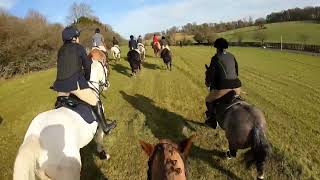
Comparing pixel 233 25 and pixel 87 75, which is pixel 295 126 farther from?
pixel 233 25

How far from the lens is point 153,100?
16531mm

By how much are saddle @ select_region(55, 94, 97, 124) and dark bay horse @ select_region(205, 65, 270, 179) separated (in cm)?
274

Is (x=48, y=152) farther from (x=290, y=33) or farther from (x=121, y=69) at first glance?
(x=290, y=33)

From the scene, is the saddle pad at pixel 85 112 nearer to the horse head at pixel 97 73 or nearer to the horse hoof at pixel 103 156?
the horse head at pixel 97 73

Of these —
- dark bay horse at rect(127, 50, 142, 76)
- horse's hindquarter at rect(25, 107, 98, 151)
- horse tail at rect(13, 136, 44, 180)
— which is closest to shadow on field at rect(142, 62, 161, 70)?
dark bay horse at rect(127, 50, 142, 76)

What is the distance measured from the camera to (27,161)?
18.0ft

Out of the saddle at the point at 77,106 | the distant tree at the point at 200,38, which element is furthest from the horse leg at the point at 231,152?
the distant tree at the point at 200,38

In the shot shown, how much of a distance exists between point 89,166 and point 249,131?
3.81 meters

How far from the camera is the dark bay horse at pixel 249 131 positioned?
7.11 metres

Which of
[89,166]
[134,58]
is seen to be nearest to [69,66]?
[89,166]

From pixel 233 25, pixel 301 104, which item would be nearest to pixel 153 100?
pixel 301 104

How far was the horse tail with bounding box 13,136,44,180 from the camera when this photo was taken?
5.45 m

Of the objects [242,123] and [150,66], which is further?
[150,66]

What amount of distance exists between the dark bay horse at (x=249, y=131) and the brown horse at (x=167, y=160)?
380 centimetres
